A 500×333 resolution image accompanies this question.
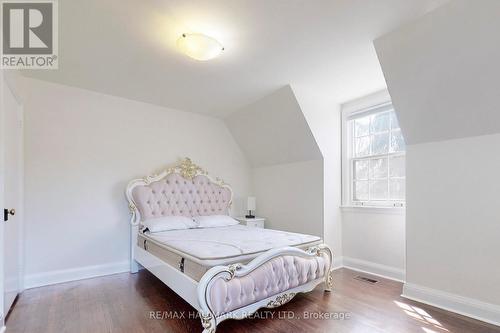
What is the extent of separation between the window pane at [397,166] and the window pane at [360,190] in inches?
16.8

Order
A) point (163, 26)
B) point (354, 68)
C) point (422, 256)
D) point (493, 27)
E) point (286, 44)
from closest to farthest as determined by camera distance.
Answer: point (493, 27) < point (163, 26) < point (286, 44) < point (422, 256) < point (354, 68)

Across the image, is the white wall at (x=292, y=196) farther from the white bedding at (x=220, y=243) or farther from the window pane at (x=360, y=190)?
the white bedding at (x=220, y=243)

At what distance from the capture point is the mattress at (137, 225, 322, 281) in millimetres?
2146

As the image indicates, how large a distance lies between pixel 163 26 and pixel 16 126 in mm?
1969

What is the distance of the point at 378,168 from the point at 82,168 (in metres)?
4.02

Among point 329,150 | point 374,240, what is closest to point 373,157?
point 329,150

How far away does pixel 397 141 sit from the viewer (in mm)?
3555

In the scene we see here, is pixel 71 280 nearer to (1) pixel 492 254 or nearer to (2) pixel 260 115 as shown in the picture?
(2) pixel 260 115

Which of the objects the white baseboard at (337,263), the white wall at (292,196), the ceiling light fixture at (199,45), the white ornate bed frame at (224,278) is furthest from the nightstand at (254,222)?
the ceiling light fixture at (199,45)

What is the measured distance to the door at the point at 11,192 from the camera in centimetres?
223

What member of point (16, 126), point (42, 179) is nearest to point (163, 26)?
point (16, 126)

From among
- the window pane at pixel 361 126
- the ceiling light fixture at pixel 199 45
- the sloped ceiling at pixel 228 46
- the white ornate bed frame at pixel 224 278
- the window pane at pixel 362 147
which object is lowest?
the white ornate bed frame at pixel 224 278

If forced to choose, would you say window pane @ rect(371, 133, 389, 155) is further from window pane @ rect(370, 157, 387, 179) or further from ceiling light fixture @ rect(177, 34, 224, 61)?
ceiling light fixture @ rect(177, 34, 224, 61)

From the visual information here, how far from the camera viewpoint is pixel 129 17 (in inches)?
84.1
